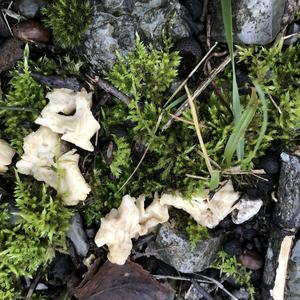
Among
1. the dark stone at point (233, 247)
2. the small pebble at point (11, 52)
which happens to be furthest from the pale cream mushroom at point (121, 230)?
the small pebble at point (11, 52)

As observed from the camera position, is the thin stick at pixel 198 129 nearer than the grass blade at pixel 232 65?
No

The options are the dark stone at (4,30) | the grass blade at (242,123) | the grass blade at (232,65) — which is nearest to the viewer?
the grass blade at (232,65)

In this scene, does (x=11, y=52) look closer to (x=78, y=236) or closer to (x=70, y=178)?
(x=70, y=178)

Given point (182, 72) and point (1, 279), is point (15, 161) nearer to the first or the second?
point (1, 279)

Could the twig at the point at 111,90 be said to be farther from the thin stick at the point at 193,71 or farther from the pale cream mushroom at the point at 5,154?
the pale cream mushroom at the point at 5,154

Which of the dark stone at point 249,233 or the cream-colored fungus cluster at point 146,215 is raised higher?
the cream-colored fungus cluster at point 146,215

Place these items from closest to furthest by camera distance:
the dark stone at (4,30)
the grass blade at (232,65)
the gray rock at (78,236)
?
the grass blade at (232,65) → the dark stone at (4,30) → the gray rock at (78,236)

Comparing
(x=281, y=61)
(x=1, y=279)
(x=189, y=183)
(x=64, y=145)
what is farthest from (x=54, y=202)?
(x=281, y=61)

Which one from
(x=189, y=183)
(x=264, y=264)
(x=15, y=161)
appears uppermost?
(x=15, y=161)
